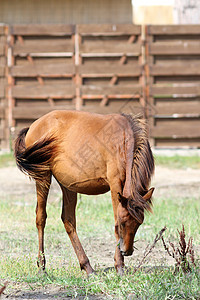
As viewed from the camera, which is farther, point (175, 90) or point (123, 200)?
point (175, 90)

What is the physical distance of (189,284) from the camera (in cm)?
359

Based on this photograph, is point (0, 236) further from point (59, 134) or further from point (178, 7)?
point (178, 7)

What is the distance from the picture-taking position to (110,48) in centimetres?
1095

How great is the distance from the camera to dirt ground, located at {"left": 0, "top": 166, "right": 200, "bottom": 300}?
5.05m

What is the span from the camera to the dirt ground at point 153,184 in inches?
199

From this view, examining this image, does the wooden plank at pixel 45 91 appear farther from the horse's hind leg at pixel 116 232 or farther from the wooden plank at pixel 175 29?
the horse's hind leg at pixel 116 232

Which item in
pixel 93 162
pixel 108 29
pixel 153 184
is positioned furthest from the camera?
pixel 108 29

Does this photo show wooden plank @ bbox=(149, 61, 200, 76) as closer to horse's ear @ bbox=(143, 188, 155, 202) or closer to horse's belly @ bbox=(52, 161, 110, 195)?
horse's belly @ bbox=(52, 161, 110, 195)

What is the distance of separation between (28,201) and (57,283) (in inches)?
139

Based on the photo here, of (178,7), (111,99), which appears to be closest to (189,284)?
(111,99)

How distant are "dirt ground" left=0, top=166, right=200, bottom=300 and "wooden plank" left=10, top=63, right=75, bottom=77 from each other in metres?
2.22

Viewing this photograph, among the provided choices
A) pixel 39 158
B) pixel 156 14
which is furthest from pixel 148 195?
pixel 156 14

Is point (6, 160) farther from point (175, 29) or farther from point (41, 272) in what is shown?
point (41, 272)

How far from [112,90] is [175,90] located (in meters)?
1.29
